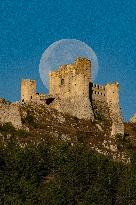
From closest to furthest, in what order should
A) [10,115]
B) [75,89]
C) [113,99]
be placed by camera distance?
[10,115]
[75,89]
[113,99]

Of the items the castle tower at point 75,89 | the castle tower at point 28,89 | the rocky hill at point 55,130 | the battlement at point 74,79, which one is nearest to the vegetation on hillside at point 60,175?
the rocky hill at point 55,130

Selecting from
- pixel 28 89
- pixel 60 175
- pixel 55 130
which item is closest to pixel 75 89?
pixel 28 89

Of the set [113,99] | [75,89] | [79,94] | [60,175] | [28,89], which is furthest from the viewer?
[113,99]

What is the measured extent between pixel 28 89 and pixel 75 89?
774 centimetres

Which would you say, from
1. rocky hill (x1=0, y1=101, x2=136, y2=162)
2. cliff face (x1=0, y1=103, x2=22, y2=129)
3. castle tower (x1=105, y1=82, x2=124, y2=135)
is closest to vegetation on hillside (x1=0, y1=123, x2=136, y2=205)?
rocky hill (x1=0, y1=101, x2=136, y2=162)

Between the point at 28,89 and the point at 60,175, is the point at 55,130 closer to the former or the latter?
the point at 60,175

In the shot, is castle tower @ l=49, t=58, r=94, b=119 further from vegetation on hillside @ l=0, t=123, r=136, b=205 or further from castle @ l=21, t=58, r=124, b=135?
vegetation on hillside @ l=0, t=123, r=136, b=205

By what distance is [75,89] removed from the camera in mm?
147875

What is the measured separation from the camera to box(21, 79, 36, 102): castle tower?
498 ft

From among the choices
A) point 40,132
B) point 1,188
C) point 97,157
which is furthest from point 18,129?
point 1,188

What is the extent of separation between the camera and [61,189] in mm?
116625

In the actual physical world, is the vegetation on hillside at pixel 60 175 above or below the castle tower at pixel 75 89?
below

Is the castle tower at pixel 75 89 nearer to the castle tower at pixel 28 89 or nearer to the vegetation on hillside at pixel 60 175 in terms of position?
the castle tower at pixel 28 89

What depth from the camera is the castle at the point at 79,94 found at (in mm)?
147250
